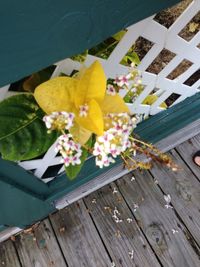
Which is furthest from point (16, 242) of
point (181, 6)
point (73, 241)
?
point (181, 6)

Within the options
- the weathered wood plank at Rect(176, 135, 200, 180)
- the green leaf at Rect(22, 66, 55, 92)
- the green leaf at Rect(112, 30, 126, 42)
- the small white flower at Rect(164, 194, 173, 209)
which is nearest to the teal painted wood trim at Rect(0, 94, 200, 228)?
the weathered wood plank at Rect(176, 135, 200, 180)

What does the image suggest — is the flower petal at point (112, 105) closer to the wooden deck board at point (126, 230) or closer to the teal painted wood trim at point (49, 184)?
the teal painted wood trim at point (49, 184)

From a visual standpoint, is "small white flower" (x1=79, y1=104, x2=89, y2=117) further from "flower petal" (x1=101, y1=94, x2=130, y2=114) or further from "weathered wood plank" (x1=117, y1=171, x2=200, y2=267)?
"weathered wood plank" (x1=117, y1=171, x2=200, y2=267)

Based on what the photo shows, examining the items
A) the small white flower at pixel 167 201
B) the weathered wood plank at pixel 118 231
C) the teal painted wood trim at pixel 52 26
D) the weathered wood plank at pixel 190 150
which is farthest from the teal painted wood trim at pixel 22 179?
the weathered wood plank at pixel 190 150

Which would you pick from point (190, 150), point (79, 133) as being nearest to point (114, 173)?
point (190, 150)

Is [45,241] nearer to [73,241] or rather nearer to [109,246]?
[73,241]
